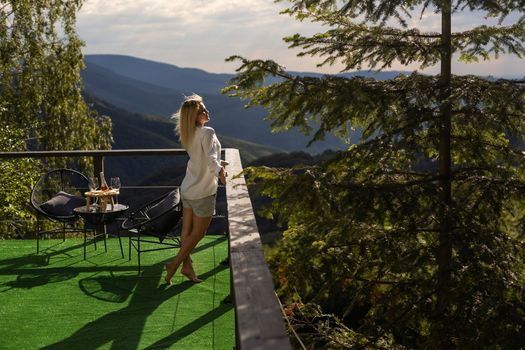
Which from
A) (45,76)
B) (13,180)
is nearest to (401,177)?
(13,180)

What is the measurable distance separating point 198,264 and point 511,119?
3.54 meters

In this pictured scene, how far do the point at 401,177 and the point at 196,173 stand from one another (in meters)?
1.97

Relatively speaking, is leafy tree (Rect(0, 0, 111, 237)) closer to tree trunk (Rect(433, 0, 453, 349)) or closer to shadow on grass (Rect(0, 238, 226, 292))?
shadow on grass (Rect(0, 238, 226, 292))

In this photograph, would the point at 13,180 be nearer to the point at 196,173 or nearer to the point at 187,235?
the point at 187,235

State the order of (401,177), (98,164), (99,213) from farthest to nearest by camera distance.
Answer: (98,164) → (99,213) → (401,177)

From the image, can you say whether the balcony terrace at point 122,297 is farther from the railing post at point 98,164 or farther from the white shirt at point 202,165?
the railing post at point 98,164

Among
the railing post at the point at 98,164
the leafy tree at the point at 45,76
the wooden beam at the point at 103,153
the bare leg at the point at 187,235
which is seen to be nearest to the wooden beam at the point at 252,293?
the bare leg at the point at 187,235

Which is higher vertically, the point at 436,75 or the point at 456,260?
the point at 436,75

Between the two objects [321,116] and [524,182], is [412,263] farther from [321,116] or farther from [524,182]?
[321,116]

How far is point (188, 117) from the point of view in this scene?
4.70m

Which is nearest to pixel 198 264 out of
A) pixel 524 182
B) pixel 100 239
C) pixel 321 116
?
pixel 100 239

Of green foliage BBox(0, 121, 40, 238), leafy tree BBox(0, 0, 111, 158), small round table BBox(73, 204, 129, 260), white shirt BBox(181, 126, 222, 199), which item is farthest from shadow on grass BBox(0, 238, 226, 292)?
leafy tree BBox(0, 0, 111, 158)

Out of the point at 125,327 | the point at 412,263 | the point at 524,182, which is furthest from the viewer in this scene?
the point at 125,327

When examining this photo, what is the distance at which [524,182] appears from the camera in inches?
112
